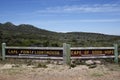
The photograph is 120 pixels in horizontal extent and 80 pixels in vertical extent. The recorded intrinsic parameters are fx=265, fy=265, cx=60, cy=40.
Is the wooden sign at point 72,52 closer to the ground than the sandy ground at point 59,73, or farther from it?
farther from it

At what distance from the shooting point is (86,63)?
19219mm

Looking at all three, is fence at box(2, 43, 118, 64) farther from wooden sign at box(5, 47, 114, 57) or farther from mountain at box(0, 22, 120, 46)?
mountain at box(0, 22, 120, 46)

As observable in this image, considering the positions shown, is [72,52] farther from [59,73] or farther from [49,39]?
[49,39]

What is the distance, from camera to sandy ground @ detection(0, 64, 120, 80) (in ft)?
46.8

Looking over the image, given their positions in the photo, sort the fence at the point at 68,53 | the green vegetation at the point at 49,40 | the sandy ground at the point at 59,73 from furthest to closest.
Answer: the green vegetation at the point at 49,40 < the fence at the point at 68,53 < the sandy ground at the point at 59,73

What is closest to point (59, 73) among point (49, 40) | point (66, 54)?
point (66, 54)

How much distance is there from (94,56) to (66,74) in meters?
5.11

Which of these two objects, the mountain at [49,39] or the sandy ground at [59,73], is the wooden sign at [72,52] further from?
the mountain at [49,39]

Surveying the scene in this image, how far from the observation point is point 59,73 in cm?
1566

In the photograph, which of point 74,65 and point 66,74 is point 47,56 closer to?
point 74,65

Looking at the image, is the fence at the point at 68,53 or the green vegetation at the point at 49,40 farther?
the green vegetation at the point at 49,40

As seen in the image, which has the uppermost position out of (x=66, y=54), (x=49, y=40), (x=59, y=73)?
(x=49, y=40)

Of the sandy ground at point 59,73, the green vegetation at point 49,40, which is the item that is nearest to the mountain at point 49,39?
the green vegetation at point 49,40

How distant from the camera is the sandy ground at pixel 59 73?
14.2 m
